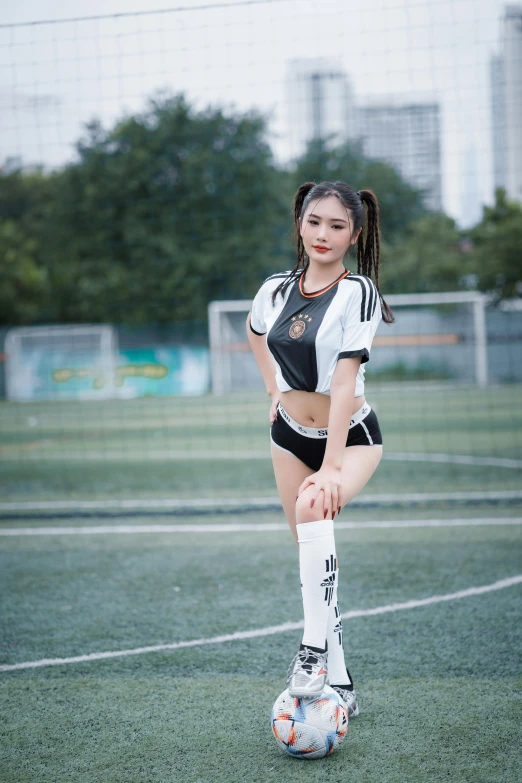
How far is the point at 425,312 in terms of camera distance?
967 inches

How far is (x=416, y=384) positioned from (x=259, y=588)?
19.0 m

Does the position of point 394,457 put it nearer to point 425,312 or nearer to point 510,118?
point 510,118

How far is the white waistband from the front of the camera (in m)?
2.93

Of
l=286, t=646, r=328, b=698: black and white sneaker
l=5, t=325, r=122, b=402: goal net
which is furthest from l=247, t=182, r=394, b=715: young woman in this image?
l=5, t=325, r=122, b=402: goal net

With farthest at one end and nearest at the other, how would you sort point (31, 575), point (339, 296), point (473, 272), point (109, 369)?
point (473, 272) < point (109, 369) < point (31, 575) < point (339, 296)

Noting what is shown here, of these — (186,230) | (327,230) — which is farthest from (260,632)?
(186,230)

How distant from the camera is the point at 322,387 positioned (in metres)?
2.83

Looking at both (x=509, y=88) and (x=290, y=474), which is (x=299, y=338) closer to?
(x=290, y=474)

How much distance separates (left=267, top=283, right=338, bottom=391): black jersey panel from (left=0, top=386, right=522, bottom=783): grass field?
122 cm

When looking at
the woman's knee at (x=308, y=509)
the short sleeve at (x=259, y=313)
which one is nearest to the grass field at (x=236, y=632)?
the woman's knee at (x=308, y=509)

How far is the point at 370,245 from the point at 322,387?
0.65 metres

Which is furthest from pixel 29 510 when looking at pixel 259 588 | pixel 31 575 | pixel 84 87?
pixel 84 87

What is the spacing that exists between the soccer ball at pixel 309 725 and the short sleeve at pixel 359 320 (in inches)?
44.3

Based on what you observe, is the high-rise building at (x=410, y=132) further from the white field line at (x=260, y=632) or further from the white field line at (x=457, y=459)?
the white field line at (x=260, y=632)
